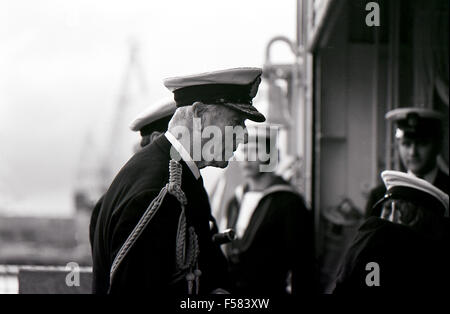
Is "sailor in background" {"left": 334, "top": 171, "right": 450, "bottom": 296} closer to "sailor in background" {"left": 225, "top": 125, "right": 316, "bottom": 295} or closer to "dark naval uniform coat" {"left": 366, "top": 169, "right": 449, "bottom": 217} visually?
"dark naval uniform coat" {"left": 366, "top": 169, "right": 449, "bottom": 217}

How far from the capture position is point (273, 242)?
5426 mm

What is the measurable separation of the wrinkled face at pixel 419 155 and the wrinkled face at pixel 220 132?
6.50ft

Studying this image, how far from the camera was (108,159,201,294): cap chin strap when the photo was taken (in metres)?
2.25

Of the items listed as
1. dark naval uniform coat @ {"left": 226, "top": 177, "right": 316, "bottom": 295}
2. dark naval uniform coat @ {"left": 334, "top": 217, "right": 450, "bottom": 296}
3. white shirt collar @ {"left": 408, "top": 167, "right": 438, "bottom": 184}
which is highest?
white shirt collar @ {"left": 408, "top": 167, "right": 438, "bottom": 184}

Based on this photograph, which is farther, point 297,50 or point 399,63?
point 297,50

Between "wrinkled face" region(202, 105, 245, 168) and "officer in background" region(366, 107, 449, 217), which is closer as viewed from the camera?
"wrinkled face" region(202, 105, 245, 168)

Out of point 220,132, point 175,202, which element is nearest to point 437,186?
point 220,132

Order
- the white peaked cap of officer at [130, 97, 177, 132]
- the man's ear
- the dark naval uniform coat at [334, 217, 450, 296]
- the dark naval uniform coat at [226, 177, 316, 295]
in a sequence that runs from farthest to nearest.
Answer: the dark naval uniform coat at [226, 177, 316, 295], the white peaked cap of officer at [130, 97, 177, 132], the dark naval uniform coat at [334, 217, 450, 296], the man's ear

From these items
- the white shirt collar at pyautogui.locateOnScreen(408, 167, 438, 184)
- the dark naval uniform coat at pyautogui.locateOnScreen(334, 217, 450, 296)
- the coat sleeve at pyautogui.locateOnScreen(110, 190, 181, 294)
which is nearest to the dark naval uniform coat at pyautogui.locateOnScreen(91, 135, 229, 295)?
the coat sleeve at pyautogui.locateOnScreen(110, 190, 181, 294)

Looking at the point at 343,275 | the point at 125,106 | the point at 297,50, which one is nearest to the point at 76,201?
the point at 125,106

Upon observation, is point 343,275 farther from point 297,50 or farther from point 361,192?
point 297,50

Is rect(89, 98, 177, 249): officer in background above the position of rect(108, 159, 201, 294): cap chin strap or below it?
above

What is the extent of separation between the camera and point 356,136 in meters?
6.18

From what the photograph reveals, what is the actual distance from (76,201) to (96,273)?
37.6 m
